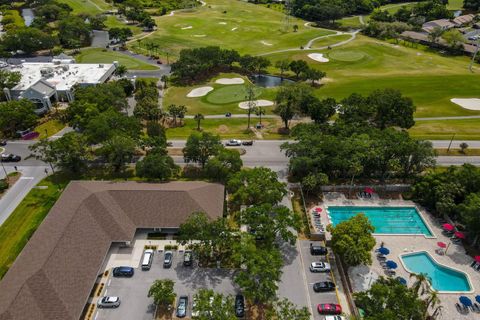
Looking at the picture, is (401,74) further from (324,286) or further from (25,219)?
(25,219)

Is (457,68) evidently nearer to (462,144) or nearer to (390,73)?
(390,73)

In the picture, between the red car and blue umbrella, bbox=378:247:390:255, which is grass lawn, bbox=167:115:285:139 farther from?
the red car

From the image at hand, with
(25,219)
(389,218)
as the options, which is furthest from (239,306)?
(25,219)

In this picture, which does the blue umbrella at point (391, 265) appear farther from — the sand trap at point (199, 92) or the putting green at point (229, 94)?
the sand trap at point (199, 92)

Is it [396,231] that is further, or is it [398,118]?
[398,118]

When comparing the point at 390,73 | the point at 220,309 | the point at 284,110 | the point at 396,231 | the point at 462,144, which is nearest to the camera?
the point at 220,309

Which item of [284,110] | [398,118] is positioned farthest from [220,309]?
[398,118]

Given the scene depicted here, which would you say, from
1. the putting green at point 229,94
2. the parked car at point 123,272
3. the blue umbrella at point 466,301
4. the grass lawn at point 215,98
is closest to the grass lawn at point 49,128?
the grass lawn at point 215,98
